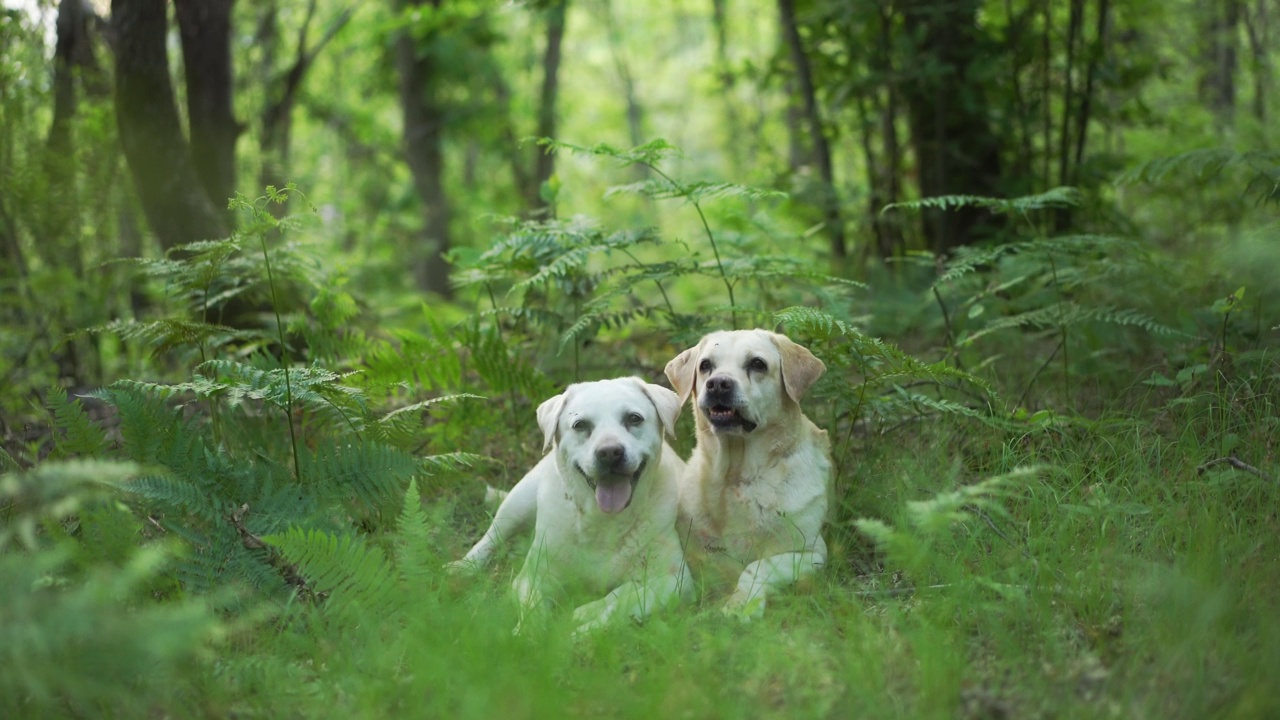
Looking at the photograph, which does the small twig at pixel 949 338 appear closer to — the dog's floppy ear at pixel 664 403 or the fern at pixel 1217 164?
the fern at pixel 1217 164

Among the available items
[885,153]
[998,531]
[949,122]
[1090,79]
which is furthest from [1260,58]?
[998,531]

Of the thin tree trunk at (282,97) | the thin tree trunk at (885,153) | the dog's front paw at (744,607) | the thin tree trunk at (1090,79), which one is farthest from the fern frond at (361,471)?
the thin tree trunk at (1090,79)

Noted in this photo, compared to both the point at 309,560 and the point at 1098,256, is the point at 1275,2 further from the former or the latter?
the point at 309,560

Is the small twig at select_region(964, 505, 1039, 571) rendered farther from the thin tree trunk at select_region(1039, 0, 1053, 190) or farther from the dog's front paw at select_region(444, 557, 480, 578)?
the thin tree trunk at select_region(1039, 0, 1053, 190)

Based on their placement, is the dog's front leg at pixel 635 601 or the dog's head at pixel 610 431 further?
the dog's head at pixel 610 431

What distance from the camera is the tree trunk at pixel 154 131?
7066 millimetres

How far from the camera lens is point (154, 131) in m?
7.25

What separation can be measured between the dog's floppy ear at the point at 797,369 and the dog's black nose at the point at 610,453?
3.15 ft

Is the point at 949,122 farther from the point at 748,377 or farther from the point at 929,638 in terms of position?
the point at 929,638

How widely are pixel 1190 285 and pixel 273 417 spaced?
627 centimetres

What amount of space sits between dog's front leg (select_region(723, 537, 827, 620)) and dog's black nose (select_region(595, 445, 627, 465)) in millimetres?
838

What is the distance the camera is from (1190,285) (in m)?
6.52

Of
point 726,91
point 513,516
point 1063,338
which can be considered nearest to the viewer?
point 513,516

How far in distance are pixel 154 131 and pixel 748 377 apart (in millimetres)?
5460
